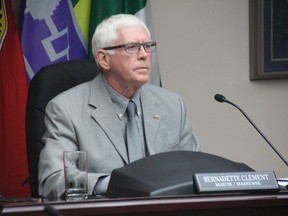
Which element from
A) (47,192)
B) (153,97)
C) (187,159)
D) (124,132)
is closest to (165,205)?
(187,159)

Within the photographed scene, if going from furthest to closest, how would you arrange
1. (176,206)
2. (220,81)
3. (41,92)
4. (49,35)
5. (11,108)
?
(220,81), (49,35), (11,108), (41,92), (176,206)

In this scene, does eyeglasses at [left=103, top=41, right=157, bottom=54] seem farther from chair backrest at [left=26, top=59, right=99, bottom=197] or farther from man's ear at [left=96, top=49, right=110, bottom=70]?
chair backrest at [left=26, top=59, right=99, bottom=197]

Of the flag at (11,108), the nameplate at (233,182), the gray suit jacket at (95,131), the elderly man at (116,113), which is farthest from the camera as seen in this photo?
the flag at (11,108)

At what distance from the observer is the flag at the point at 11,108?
13.1 feet

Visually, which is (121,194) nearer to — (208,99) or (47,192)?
(47,192)

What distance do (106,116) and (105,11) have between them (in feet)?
4.23

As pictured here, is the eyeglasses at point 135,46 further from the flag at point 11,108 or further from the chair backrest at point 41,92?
the flag at point 11,108

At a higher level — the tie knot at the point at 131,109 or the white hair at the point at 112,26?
the white hair at the point at 112,26

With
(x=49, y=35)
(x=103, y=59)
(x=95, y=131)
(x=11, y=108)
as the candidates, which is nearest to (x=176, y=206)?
(x=95, y=131)

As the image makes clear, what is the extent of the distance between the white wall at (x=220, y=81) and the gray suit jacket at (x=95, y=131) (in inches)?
48.5

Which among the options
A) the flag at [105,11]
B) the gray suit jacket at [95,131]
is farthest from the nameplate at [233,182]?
the flag at [105,11]

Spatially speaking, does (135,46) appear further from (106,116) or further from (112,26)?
(106,116)

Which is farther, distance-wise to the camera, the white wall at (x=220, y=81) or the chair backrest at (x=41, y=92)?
the white wall at (x=220, y=81)

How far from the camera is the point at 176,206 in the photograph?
5.96 feet
